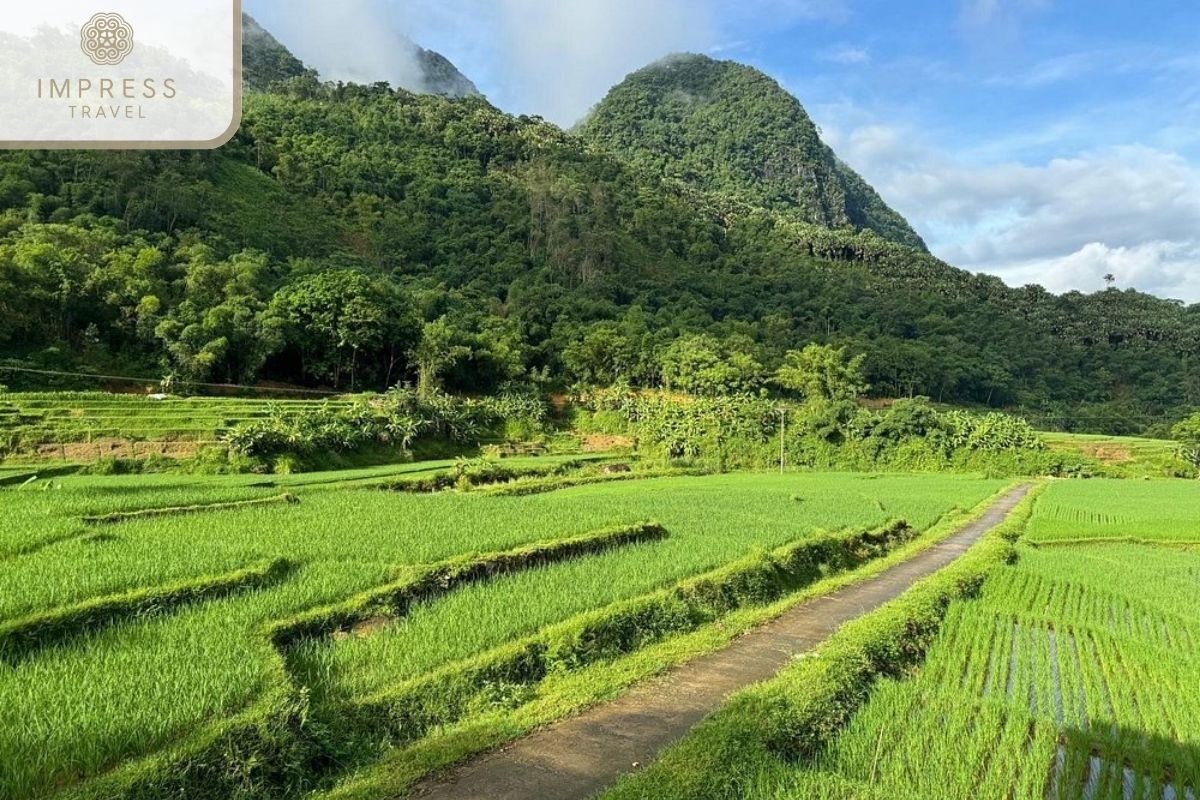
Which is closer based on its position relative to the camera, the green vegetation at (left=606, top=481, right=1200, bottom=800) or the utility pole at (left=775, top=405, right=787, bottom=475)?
the green vegetation at (left=606, top=481, right=1200, bottom=800)

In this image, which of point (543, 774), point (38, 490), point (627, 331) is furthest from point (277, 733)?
point (627, 331)

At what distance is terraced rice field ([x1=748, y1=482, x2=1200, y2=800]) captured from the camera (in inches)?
207

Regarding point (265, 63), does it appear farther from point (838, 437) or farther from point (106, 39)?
point (106, 39)

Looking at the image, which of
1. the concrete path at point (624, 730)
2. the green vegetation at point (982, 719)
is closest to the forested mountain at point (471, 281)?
the concrete path at point (624, 730)

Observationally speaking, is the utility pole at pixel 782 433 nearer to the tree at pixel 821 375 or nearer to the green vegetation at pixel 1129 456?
the tree at pixel 821 375

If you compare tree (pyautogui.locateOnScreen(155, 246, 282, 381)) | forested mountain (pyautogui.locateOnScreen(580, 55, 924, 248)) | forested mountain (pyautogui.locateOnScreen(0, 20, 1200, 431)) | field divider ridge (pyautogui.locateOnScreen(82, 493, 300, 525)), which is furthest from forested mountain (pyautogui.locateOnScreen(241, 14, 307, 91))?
field divider ridge (pyautogui.locateOnScreen(82, 493, 300, 525))

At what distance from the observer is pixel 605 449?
154 feet

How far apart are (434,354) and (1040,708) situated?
4515 centimetres

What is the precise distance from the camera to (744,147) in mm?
166750

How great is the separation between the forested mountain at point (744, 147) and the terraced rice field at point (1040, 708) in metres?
139

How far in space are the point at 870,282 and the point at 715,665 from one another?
100 meters

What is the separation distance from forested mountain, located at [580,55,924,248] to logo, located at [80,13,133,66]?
14347cm

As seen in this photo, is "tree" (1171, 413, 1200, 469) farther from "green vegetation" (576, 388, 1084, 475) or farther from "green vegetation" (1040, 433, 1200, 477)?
"green vegetation" (576, 388, 1084, 475)

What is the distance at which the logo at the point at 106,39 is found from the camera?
4.46 meters
